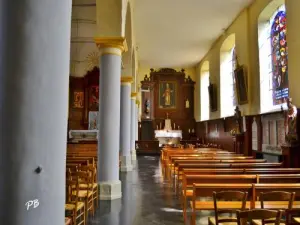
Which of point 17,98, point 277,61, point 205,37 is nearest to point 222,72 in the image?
point 205,37

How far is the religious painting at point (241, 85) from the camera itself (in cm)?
1300

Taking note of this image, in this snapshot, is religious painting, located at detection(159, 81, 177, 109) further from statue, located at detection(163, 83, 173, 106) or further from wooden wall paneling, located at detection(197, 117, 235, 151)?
wooden wall paneling, located at detection(197, 117, 235, 151)

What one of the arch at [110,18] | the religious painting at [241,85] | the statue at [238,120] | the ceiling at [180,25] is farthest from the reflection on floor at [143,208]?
the ceiling at [180,25]

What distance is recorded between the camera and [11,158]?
6.30 feet

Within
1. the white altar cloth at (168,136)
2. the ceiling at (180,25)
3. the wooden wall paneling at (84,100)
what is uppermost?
the ceiling at (180,25)

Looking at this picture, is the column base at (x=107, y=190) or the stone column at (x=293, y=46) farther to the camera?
the stone column at (x=293, y=46)

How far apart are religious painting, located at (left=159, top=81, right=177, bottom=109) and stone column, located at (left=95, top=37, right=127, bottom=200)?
16.6 m

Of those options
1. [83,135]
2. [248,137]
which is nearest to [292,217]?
[248,137]

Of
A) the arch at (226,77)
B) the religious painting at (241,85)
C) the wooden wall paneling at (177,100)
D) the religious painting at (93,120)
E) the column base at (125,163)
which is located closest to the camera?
the column base at (125,163)

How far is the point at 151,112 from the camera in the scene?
2364cm

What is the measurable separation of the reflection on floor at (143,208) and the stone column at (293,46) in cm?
470

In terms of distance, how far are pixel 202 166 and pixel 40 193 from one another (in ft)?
18.8

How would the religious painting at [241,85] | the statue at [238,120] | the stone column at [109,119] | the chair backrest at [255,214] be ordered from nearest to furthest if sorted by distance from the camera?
the chair backrest at [255,214] < the stone column at [109,119] < the religious painting at [241,85] < the statue at [238,120]

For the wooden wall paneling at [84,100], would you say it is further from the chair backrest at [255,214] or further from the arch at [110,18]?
the chair backrest at [255,214]
